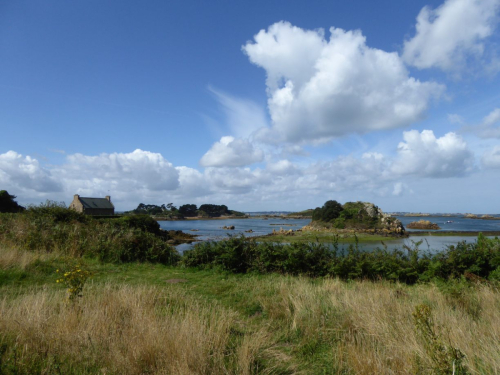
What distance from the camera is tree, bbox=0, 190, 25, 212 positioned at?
30.4 meters

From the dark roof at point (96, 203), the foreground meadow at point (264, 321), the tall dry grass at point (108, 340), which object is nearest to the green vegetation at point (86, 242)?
the foreground meadow at point (264, 321)

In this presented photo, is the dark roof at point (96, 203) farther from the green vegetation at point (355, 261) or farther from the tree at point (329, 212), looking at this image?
the green vegetation at point (355, 261)

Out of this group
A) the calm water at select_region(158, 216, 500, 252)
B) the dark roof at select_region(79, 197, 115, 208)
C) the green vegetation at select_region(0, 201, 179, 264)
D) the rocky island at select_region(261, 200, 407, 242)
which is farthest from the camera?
the dark roof at select_region(79, 197, 115, 208)

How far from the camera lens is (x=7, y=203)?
3116 centimetres

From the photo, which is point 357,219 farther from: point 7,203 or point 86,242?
point 7,203

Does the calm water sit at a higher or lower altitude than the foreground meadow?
lower

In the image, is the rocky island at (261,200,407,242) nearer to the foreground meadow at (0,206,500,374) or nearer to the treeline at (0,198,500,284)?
the treeline at (0,198,500,284)

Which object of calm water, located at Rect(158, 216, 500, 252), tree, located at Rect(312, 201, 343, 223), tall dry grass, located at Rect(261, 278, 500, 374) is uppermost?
tree, located at Rect(312, 201, 343, 223)

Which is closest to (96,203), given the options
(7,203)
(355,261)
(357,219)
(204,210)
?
(7,203)

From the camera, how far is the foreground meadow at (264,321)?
11.0ft

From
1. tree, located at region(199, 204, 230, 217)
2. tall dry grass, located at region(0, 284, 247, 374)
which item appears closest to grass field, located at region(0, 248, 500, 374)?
tall dry grass, located at region(0, 284, 247, 374)

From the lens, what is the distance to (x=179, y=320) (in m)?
4.71

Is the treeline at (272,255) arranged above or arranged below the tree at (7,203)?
below

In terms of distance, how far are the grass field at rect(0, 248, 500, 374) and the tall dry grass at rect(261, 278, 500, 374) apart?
2 cm
